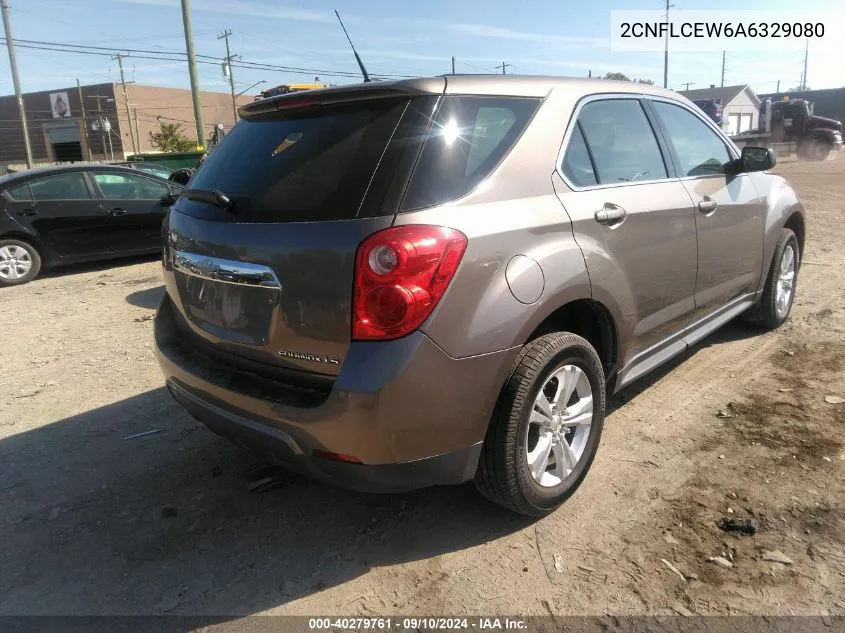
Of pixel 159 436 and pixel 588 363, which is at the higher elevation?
pixel 588 363

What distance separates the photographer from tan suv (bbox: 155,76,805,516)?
2.17 m

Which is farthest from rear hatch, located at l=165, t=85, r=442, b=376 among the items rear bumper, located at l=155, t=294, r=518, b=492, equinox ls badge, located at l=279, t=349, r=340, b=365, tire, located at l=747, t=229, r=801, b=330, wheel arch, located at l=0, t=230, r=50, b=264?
wheel arch, located at l=0, t=230, r=50, b=264

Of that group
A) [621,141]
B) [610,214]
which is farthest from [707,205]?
[610,214]

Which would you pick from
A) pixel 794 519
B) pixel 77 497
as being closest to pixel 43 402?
pixel 77 497

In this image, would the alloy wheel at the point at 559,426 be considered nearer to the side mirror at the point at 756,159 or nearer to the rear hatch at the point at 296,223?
the rear hatch at the point at 296,223

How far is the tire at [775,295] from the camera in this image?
4.67 metres

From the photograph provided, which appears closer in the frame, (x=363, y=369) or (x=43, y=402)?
(x=363, y=369)

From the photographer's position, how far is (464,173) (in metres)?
2.37

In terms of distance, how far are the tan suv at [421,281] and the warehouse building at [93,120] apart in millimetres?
54586

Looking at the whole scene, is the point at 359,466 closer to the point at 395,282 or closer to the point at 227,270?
the point at 395,282

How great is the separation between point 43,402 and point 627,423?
3824 mm

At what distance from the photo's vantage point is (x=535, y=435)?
2.71 meters

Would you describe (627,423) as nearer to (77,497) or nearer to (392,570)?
(392,570)

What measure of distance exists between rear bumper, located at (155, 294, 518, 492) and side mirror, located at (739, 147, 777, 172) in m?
2.75
